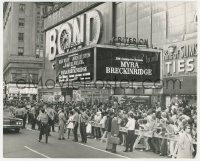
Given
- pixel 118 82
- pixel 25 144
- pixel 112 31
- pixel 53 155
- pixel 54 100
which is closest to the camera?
pixel 53 155

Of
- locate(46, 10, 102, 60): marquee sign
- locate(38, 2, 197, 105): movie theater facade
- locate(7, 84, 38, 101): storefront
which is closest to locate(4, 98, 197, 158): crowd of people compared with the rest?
locate(7, 84, 38, 101): storefront

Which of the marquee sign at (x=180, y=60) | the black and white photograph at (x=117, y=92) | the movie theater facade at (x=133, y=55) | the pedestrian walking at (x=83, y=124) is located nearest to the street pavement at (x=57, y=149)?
the black and white photograph at (x=117, y=92)

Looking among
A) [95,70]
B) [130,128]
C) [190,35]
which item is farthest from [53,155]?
[190,35]

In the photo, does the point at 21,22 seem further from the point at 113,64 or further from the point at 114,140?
the point at 114,140

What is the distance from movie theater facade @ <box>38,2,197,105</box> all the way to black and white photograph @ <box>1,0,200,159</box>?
2.0 inches

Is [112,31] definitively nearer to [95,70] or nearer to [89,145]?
[95,70]

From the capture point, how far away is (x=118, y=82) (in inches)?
705

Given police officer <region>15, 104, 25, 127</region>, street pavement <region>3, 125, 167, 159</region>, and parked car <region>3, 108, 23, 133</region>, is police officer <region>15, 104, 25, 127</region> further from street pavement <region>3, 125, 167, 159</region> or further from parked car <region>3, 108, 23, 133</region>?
street pavement <region>3, 125, 167, 159</region>

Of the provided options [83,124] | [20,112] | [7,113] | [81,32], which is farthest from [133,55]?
[81,32]

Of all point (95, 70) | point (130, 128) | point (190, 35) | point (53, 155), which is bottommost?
point (53, 155)

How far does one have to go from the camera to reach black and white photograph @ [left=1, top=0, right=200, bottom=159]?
43.3 ft

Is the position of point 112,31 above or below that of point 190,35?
above

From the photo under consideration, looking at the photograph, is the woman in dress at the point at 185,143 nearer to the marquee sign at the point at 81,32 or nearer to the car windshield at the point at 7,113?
the car windshield at the point at 7,113

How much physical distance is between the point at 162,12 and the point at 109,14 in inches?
303
